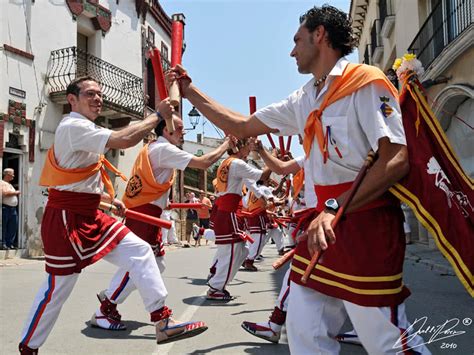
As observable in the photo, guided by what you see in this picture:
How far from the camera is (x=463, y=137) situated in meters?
11.0

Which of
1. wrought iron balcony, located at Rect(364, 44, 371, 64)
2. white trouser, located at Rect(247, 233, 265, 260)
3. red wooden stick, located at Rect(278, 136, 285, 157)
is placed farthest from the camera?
wrought iron balcony, located at Rect(364, 44, 371, 64)

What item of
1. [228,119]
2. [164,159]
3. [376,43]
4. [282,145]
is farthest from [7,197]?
[376,43]

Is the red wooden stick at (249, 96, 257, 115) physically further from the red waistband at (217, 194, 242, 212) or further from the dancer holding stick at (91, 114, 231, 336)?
the red waistband at (217, 194, 242, 212)

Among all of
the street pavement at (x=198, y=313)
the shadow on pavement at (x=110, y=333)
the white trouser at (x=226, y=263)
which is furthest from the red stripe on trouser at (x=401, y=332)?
the white trouser at (x=226, y=263)

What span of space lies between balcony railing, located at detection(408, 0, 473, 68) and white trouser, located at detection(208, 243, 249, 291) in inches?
244

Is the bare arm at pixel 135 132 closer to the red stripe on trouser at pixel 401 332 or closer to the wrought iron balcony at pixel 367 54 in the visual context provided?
the red stripe on trouser at pixel 401 332

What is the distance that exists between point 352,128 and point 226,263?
443 cm

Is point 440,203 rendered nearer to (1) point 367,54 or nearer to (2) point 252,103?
(2) point 252,103

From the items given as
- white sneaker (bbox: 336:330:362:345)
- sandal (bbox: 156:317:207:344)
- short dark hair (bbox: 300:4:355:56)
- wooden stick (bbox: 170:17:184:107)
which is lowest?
white sneaker (bbox: 336:330:362:345)

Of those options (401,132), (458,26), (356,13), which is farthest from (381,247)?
(356,13)

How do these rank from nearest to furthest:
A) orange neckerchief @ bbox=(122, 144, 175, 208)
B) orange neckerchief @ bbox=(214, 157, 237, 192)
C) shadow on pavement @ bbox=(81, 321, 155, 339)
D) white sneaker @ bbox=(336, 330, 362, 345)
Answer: white sneaker @ bbox=(336, 330, 362, 345) < shadow on pavement @ bbox=(81, 321, 155, 339) < orange neckerchief @ bbox=(122, 144, 175, 208) < orange neckerchief @ bbox=(214, 157, 237, 192)

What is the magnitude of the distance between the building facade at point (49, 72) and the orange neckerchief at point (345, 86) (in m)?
9.89

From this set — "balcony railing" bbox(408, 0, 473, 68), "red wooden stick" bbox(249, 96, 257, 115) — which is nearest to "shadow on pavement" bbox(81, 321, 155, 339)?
"red wooden stick" bbox(249, 96, 257, 115)

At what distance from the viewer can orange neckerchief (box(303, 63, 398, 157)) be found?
2.34 m
